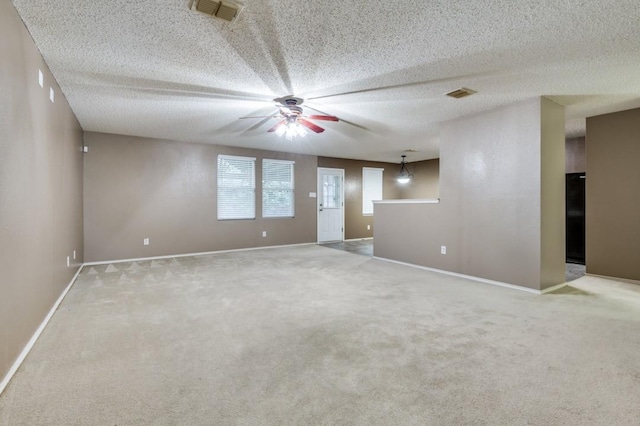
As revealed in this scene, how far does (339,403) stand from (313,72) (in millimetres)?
2799

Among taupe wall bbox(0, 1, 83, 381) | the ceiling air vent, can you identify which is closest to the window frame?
taupe wall bbox(0, 1, 83, 381)

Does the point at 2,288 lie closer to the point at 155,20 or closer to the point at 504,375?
the point at 155,20

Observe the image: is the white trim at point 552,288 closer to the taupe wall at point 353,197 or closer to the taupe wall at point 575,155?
the taupe wall at point 575,155

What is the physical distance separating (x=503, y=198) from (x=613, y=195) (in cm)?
178

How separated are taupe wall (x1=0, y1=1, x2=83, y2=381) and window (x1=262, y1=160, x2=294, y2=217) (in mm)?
4105

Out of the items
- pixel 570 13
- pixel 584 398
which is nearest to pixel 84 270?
pixel 584 398

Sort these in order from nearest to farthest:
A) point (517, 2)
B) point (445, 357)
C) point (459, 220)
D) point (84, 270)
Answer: point (517, 2) → point (445, 357) → point (459, 220) → point (84, 270)

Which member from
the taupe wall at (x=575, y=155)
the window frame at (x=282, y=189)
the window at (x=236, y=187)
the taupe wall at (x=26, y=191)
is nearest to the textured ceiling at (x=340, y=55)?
the taupe wall at (x=26, y=191)

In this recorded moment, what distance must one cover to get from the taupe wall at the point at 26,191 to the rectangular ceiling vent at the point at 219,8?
115cm

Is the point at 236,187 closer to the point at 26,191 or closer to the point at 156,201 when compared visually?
the point at 156,201

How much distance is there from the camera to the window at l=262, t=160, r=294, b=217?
7367 millimetres

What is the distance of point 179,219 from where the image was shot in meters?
6.33

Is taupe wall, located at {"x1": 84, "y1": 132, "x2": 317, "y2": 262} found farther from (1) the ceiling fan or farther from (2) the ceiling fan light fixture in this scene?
(2) the ceiling fan light fixture

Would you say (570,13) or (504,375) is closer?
(504,375)
